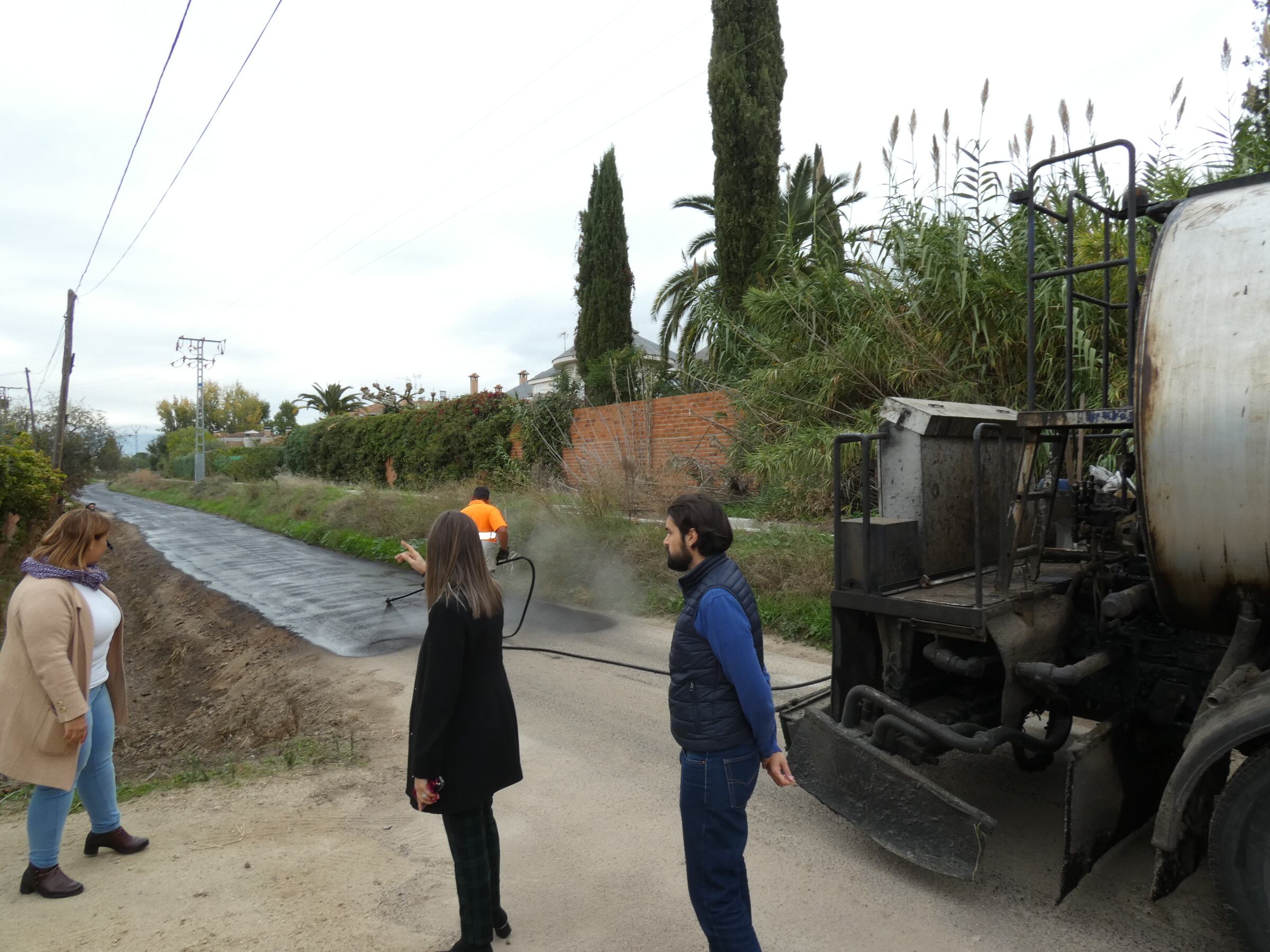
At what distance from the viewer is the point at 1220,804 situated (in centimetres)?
273

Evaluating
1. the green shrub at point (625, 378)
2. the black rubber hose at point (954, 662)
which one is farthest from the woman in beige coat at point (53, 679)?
the green shrub at point (625, 378)

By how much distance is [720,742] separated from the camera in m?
2.70

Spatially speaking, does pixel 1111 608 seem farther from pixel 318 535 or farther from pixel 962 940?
pixel 318 535

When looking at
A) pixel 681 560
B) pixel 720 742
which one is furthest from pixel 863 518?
pixel 720 742

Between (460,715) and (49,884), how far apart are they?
2115mm

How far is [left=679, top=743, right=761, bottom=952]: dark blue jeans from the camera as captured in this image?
268 cm

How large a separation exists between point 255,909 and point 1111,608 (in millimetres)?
3641

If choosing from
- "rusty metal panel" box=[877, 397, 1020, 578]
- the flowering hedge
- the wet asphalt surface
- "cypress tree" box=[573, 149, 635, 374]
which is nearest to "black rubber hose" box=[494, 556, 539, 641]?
the wet asphalt surface

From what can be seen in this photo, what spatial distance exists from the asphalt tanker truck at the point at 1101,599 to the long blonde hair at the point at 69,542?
3255mm

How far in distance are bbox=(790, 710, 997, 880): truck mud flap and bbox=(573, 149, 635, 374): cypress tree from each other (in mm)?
18897

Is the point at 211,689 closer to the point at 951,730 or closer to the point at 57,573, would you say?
the point at 57,573

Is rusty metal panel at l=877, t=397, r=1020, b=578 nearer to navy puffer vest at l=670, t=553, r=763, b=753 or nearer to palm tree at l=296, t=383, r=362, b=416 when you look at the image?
navy puffer vest at l=670, t=553, r=763, b=753

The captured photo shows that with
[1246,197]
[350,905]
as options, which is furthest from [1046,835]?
[350,905]

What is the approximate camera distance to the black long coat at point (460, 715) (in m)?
2.94
